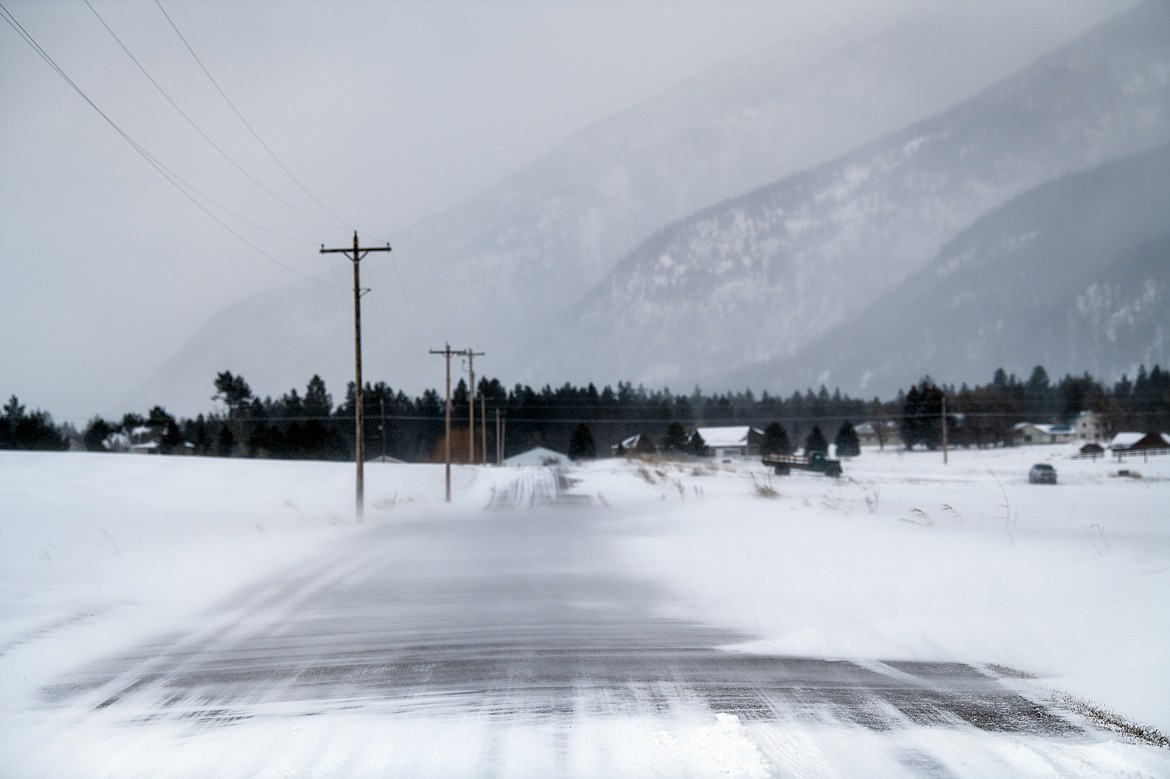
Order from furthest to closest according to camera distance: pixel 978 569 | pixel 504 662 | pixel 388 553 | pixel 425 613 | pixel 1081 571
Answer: pixel 388 553
pixel 978 569
pixel 1081 571
pixel 425 613
pixel 504 662

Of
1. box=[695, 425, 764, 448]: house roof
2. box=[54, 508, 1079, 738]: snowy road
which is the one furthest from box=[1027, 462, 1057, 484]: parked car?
box=[695, 425, 764, 448]: house roof

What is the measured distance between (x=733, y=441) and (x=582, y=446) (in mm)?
20551

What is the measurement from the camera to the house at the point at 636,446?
120312mm

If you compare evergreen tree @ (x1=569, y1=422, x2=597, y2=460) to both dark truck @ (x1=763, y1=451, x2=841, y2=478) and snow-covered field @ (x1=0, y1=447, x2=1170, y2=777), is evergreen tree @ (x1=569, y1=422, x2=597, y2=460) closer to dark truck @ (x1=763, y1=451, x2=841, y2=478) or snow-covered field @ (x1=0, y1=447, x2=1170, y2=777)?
dark truck @ (x1=763, y1=451, x2=841, y2=478)

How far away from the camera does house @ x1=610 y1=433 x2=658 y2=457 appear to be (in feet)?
395

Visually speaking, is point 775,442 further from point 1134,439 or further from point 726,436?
point 1134,439

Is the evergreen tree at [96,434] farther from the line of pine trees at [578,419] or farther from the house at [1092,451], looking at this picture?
the house at [1092,451]

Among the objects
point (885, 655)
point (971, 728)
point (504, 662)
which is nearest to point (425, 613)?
point (504, 662)

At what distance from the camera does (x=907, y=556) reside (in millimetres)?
14086

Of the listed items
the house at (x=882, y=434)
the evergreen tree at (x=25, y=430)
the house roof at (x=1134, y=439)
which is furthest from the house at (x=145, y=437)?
the house roof at (x=1134, y=439)

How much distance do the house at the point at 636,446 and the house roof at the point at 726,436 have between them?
7367 mm

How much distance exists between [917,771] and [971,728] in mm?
1080

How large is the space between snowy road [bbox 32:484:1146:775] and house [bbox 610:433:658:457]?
106 meters

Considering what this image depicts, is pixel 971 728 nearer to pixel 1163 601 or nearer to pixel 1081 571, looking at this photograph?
pixel 1163 601
